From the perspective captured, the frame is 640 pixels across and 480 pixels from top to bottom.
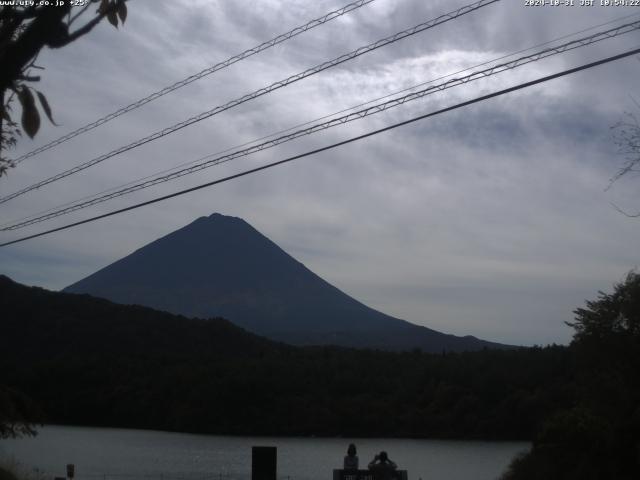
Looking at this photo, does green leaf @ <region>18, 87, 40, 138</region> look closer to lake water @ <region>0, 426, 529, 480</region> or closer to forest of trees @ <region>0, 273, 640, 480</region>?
lake water @ <region>0, 426, 529, 480</region>

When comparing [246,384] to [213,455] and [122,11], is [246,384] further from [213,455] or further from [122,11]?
[122,11]

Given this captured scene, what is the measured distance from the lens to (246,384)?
228 feet

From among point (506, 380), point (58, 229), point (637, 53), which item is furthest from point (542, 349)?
point (637, 53)

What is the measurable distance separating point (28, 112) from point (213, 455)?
4397 cm

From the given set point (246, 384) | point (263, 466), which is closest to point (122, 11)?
point (263, 466)

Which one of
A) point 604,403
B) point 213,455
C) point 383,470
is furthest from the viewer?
point 213,455

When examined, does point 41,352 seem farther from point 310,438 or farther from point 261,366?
point 310,438

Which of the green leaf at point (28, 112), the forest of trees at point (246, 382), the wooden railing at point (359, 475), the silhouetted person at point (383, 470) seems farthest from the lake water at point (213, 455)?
the green leaf at point (28, 112)

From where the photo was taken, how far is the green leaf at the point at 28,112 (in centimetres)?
398

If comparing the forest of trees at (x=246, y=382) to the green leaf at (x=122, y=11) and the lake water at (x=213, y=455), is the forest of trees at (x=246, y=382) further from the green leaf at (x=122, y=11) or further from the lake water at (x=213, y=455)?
the green leaf at (x=122, y=11)

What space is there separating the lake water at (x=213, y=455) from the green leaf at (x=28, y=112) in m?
24.7

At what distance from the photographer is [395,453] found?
160ft

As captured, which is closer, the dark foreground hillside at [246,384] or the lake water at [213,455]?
the lake water at [213,455]

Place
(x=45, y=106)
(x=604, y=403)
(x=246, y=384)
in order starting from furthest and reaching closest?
(x=246, y=384)
(x=604, y=403)
(x=45, y=106)
